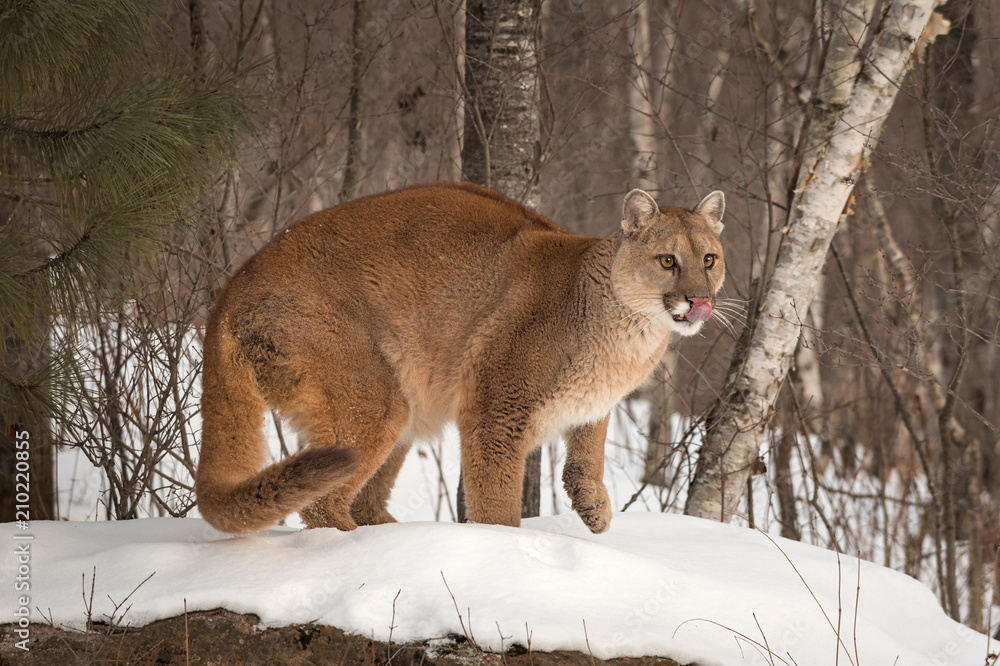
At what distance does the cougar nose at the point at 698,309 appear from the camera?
4.06 m

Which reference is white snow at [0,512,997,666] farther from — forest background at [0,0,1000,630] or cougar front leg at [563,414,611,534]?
forest background at [0,0,1000,630]

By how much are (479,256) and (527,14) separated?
2.04 metres

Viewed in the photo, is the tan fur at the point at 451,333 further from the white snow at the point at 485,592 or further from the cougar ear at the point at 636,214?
the white snow at the point at 485,592

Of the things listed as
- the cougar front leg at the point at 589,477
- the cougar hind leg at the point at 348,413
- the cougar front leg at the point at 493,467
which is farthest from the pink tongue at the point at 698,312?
the cougar hind leg at the point at 348,413

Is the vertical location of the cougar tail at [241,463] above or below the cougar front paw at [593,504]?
above

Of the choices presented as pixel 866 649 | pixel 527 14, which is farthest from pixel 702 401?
pixel 866 649

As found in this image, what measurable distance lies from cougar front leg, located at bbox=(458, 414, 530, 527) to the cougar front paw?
42 cm

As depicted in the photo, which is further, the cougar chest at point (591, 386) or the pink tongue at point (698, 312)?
the cougar chest at point (591, 386)

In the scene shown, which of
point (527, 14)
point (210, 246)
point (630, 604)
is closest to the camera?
point (630, 604)

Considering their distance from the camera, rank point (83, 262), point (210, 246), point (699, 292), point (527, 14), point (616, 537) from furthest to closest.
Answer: point (210, 246) < point (527, 14) < point (616, 537) < point (699, 292) < point (83, 262)

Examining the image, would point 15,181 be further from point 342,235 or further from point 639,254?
point 639,254

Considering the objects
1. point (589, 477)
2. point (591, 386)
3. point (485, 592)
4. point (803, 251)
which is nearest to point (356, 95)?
point (803, 251)

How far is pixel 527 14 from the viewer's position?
5.64 meters

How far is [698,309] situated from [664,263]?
33cm
